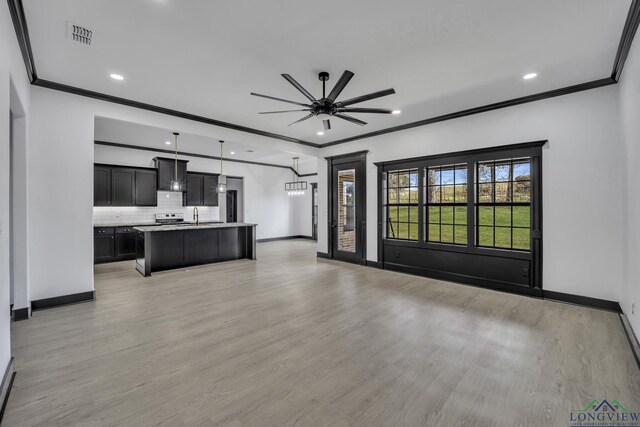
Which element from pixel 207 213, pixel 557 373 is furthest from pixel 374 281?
pixel 207 213

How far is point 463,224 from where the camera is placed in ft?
16.4

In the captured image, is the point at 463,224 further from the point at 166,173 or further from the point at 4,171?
the point at 166,173

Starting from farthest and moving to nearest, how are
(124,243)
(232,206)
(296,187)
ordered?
(232,206), (296,187), (124,243)

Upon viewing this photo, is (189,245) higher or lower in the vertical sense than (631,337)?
higher

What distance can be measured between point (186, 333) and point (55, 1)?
3158 millimetres

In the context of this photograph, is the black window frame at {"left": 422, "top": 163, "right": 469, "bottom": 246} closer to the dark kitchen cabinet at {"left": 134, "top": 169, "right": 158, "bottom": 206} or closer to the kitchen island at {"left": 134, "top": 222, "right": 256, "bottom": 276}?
the kitchen island at {"left": 134, "top": 222, "right": 256, "bottom": 276}

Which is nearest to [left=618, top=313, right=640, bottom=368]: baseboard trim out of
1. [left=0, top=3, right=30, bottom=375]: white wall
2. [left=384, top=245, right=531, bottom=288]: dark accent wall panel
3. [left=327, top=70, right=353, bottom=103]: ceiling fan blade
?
[left=384, top=245, right=531, bottom=288]: dark accent wall panel

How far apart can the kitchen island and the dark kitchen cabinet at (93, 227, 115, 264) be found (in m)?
1.14

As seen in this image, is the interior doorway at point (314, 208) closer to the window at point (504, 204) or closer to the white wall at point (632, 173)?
the window at point (504, 204)

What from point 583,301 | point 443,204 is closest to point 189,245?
point 443,204

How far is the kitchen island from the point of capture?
5.70 m

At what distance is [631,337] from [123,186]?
9436 mm

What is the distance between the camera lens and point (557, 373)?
2.26m

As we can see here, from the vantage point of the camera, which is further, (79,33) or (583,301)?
(583,301)
